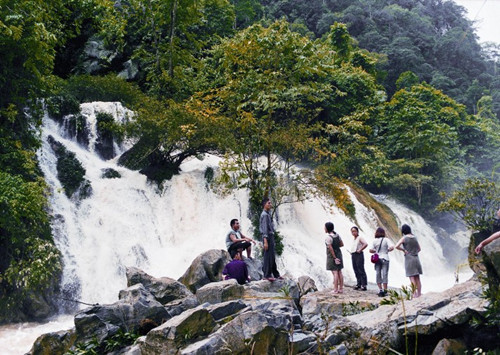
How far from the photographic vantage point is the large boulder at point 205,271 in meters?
9.88

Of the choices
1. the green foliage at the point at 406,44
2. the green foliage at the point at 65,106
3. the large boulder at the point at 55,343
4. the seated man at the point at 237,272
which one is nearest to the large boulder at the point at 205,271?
the seated man at the point at 237,272

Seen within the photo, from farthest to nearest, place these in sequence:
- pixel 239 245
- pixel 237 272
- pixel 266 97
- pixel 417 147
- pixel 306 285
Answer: pixel 417 147
pixel 266 97
pixel 306 285
pixel 239 245
pixel 237 272

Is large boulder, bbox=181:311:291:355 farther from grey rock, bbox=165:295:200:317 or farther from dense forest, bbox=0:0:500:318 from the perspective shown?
dense forest, bbox=0:0:500:318

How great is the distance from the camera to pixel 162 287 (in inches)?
319

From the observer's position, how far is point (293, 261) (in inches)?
571

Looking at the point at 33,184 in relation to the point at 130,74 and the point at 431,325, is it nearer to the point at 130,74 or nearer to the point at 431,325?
the point at 431,325

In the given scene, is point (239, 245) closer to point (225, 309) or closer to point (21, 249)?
point (225, 309)

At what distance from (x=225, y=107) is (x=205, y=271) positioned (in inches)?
336

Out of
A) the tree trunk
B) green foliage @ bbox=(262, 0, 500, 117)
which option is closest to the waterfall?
the tree trunk

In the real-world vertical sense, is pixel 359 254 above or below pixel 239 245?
below

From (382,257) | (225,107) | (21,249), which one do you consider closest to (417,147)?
(225,107)

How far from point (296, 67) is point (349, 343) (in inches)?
393

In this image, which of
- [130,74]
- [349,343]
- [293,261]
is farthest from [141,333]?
[130,74]

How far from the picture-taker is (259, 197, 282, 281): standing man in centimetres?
854
